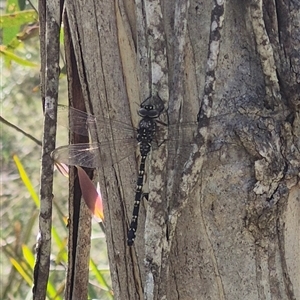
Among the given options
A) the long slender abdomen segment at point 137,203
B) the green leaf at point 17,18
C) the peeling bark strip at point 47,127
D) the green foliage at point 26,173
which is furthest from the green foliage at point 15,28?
the long slender abdomen segment at point 137,203

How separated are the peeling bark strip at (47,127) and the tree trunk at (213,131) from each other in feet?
0.37

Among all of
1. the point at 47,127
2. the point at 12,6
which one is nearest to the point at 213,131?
the point at 47,127

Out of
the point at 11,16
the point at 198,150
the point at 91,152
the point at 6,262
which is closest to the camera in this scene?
the point at 198,150

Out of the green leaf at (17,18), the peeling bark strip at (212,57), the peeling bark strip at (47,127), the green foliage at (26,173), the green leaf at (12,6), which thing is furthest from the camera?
the green foliage at (26,173)

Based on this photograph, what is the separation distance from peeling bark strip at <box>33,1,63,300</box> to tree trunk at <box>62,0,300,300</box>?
0.11 m

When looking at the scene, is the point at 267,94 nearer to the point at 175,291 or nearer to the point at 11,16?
the point at 175,291

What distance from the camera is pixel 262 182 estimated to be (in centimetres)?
101

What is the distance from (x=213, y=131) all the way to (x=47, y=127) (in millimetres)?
323

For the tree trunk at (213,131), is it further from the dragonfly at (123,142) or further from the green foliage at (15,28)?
the green foliage at (15,28)

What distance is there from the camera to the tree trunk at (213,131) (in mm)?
1007

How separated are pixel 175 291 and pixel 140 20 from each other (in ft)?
1.40

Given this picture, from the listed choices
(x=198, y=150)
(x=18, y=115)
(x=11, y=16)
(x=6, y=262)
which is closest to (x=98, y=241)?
(x=6, y=262)

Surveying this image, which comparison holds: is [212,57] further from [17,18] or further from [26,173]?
[26,173]

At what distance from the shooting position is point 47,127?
46.4 inches
